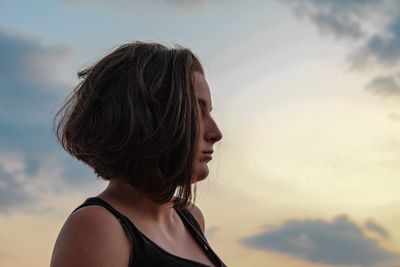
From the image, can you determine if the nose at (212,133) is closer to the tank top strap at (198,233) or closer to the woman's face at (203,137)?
the woman's face at (203,137)

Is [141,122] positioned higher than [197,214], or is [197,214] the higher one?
[197,214]

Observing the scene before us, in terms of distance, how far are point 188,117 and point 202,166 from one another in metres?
0.33

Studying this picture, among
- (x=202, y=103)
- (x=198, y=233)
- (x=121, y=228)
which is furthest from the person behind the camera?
(x=198, y=233)

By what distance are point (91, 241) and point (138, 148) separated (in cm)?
60

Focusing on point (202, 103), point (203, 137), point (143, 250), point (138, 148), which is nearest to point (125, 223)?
point (143, 250)

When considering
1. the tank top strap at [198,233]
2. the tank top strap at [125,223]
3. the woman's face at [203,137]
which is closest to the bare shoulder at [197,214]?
the tank top strap at [198,233]

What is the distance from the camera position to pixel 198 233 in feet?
15.6

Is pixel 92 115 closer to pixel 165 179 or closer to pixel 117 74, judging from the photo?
pixel 117 74

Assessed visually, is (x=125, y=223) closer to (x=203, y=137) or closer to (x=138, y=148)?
(x=138, y=148)

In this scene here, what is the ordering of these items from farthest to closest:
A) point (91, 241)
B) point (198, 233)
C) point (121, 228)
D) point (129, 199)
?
point (198, 233) → point (129, 199) → point (121, 228) → point (91, 241)

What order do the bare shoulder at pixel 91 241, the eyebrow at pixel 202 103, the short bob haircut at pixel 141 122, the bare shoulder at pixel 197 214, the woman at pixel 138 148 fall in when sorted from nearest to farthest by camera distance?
the bare shoulder at pixel 91 241, the woman at pixel 138 148, the short bob haircut at pixel 141 122, the eyebrow at pixel 202 103, the bare shoulder at pixel 197 214

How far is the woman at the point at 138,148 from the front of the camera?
3.83 metres

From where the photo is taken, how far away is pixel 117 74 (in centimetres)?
426

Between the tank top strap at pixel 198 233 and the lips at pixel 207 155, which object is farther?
the tank top strap at pixel 198 233
